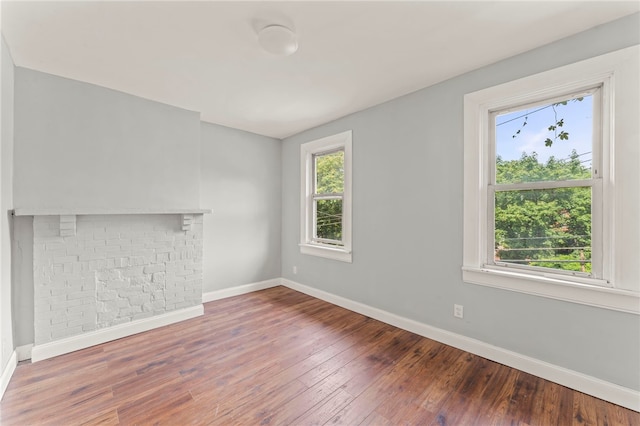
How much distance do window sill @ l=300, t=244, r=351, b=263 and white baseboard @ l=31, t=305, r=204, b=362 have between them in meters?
1.57

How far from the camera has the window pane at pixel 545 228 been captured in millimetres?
1899

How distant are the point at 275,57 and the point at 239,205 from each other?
233cm

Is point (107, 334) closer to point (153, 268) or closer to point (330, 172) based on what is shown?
point (153, 268)

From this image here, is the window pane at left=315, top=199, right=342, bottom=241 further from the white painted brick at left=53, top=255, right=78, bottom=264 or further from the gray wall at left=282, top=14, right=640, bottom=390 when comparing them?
the white painted brick at left=53, top=255, right=78, bottom=264

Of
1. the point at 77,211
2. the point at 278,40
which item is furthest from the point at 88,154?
the point at 278,40

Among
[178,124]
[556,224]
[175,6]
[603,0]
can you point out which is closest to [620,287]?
[556,224]

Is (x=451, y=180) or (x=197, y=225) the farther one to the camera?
(x=197, y=225)

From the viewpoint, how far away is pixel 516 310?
A: 6.87 ft

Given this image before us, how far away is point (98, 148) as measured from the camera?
2.60m

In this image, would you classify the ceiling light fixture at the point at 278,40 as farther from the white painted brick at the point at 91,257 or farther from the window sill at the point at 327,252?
the white painted brick at the point at 91,257

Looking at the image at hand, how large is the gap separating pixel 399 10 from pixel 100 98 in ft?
9.17

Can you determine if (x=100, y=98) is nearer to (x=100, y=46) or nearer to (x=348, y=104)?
(x=100, y=46)

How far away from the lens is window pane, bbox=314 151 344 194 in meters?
3.71

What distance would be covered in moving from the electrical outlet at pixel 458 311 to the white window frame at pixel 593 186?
0.27m
